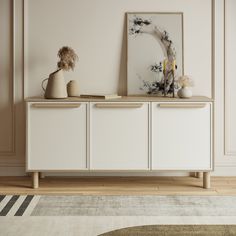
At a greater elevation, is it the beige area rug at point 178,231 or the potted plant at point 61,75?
the potted plant at point 61,75

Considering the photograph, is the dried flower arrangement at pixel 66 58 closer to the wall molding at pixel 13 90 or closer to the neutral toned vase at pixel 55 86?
the neutral toned vase at pixel 55 86

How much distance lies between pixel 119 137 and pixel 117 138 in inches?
0.7

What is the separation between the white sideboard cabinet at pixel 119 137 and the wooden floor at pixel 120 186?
168mm

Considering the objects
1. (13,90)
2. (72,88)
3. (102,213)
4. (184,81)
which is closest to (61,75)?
(72,88)

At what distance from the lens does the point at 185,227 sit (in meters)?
2.28

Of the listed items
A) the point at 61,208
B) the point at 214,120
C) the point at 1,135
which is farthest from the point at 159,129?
the point at 1,135

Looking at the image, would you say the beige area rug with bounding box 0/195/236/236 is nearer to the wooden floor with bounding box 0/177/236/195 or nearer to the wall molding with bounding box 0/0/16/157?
the wooden floor with bounding box 0/177/236/195

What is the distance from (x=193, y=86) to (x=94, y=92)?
2.92 feet

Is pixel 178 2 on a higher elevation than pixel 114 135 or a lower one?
higher

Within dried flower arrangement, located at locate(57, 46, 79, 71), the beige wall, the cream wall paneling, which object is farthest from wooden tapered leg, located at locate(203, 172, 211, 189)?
dried flower arrangement, located at locate(57, 46, 79, 71)

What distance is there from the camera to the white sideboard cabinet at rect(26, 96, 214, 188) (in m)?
4.96

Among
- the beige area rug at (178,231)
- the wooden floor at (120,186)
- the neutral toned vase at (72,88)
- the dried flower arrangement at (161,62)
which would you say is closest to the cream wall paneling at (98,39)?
the dried flower arrangement at (161,62)

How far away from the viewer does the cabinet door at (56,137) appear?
496 centimetres

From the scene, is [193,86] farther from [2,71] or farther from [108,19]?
[2,71]
